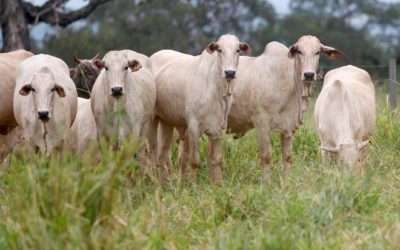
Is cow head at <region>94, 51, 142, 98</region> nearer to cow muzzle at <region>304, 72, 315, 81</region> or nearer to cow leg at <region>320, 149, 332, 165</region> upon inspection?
cow muzzle at <region>304, 72, 315, 81</region>

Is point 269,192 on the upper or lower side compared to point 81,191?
lower

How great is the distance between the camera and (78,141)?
9.61m

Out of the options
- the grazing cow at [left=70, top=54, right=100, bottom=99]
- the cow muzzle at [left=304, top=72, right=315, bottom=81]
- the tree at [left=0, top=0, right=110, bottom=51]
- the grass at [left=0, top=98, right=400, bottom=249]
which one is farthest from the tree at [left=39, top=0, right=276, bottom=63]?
the grass at [left=0, top=98, right=400, bottom=249]

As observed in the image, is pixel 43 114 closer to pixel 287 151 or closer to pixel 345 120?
pixel 287 151

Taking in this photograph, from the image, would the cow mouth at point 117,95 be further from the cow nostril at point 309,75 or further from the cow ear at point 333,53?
the cow ear at point 333,53

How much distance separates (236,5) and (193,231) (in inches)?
1307

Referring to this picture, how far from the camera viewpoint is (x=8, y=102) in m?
10.3

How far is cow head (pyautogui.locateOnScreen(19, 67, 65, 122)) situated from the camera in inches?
332

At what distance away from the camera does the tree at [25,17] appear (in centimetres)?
1819

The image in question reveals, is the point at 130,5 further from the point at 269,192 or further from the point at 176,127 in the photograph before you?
the point at 269,192

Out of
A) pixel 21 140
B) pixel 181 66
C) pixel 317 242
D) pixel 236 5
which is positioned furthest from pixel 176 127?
pixel 236 5

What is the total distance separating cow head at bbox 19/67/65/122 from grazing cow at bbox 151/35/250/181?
1.51 m

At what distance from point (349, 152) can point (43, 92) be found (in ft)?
9.70

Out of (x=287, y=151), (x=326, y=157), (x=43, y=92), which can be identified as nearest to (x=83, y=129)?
(x=43, y=92)
